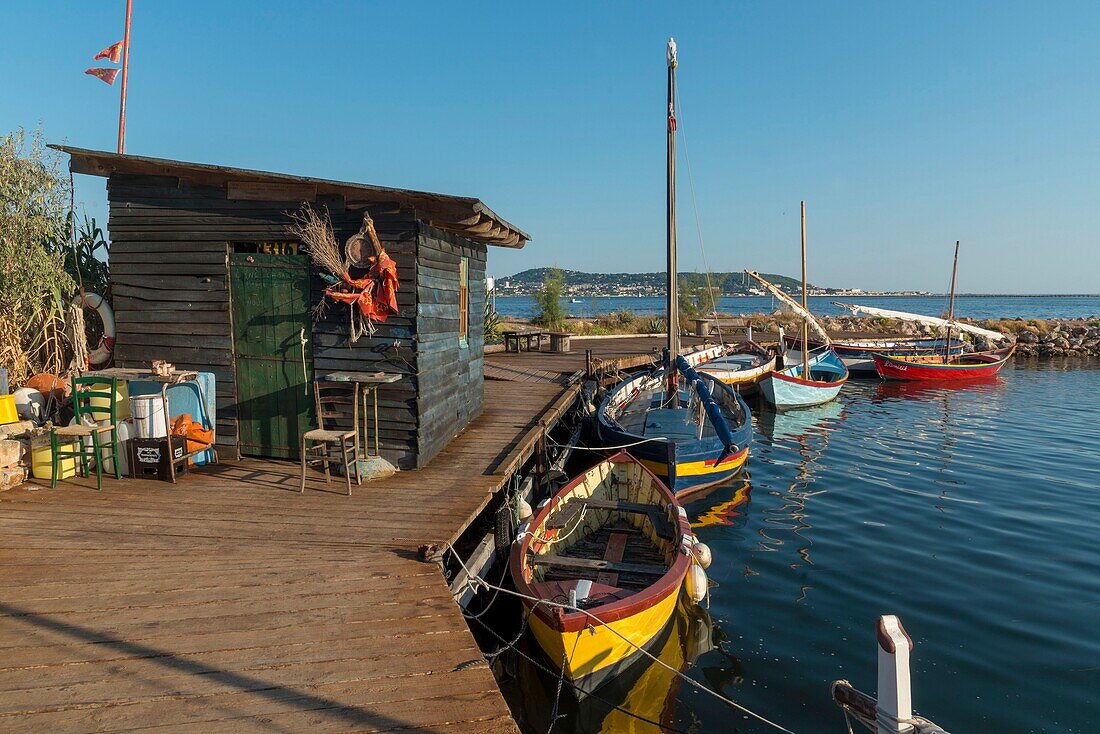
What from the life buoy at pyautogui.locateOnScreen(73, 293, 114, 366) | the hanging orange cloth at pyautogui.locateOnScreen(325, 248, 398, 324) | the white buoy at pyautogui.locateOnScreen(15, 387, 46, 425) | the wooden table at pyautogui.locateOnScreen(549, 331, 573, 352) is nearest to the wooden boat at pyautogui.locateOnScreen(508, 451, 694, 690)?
the hanging orange cloth at pyautogui.locateOnScreen(325, 248, 398, 324)

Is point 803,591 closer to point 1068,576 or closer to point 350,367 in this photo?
point 1068,576

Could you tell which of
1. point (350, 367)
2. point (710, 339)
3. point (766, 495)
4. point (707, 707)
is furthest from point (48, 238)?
point (710, 339)

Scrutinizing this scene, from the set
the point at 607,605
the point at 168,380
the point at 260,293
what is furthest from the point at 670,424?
the point at 168,380

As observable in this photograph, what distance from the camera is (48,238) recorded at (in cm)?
862

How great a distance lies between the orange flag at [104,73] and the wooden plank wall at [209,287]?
10.6 ft

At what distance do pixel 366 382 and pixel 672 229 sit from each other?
848cm

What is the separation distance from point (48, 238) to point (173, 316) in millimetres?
2644

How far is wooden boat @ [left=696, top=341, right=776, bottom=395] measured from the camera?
19094 millimetres

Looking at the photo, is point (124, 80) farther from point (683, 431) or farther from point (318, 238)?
point (683, 431)

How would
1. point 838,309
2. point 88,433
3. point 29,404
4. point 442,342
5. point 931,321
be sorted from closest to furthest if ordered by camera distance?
point 88,433, point 29,404, point 442,342, point 931,321, point 838,309

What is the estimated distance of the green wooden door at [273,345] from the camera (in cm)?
757

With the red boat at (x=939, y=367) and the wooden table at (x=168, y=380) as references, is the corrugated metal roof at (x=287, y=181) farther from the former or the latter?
the red boat at (x=939, y=367)

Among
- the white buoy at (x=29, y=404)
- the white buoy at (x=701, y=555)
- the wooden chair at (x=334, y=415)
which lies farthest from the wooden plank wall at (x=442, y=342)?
the white buoy at (x=29, y=404)

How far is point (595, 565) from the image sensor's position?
575cm
